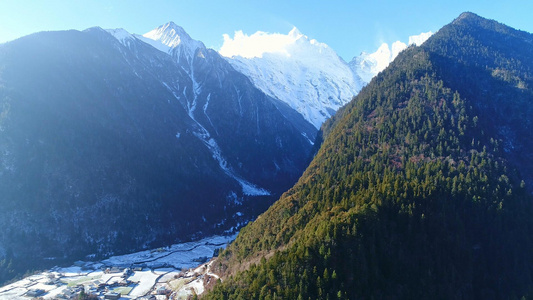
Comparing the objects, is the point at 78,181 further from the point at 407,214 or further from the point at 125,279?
the point at 407,214

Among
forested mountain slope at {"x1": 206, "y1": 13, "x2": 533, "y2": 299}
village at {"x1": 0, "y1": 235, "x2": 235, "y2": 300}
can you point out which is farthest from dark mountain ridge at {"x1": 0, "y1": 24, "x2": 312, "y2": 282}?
forested mountain slope at {"x1": 206, "y1": 13, "x2": 533, "y2": 299}

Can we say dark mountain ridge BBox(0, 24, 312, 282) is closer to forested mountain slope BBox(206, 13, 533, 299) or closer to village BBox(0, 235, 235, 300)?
village BBox(0, 235, 235, 300)

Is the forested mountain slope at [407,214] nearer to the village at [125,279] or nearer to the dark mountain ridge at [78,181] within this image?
the village at [125,279]

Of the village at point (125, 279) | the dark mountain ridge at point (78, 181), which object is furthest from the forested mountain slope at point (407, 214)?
the dark mountain ridge at point (78, 181)

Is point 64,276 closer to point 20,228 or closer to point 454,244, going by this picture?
point 20,228

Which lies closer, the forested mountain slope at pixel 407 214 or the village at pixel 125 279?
the forested mountain slope at pixel 407 214

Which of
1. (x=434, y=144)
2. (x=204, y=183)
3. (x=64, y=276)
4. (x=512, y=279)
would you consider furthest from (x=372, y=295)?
(x=204, y=183)
